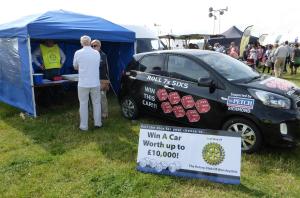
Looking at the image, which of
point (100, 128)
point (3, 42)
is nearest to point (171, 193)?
point (100, 128)

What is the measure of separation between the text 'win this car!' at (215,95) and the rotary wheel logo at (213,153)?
1156 millimetres

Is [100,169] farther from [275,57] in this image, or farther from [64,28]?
[275,57]

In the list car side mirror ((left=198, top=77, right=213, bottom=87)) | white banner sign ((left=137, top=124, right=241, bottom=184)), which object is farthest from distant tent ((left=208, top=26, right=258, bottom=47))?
white banner sign ((left=137, top=124, right=241, bottom=184))

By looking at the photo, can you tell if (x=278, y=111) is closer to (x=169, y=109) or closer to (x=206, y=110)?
(x=206, y=110)

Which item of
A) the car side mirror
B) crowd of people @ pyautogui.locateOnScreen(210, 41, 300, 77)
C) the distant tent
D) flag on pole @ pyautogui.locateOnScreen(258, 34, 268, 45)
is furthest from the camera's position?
the distant tent

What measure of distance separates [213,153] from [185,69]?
225cm

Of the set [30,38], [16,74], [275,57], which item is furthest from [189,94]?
[275,57]

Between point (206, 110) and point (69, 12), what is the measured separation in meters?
5.25

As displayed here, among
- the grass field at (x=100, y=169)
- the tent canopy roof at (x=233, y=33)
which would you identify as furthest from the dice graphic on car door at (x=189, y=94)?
the tent canopy roof at (x=233, y=33)

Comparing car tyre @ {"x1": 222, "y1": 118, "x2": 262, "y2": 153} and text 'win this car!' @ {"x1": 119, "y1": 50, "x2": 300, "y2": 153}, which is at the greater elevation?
text 'win this car!' @ {"x1": 119, "y1": 50, "x2": 300, "y2": 153}

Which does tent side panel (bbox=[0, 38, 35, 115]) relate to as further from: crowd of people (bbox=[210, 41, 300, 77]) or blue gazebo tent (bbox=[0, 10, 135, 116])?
crowd of people (bbox=[210, 41, 300, 77])

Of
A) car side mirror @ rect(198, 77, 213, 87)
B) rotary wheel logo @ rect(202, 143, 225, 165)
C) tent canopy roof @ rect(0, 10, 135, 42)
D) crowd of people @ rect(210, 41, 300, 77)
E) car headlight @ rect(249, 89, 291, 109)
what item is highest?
tent canopy roof @ rect(0, 10, 135, 42)

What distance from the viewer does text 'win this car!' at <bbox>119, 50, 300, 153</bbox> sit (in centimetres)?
487

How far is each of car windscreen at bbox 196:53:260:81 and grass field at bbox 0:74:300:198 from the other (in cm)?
131
